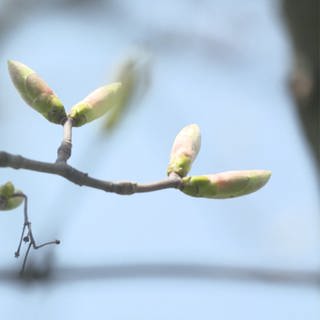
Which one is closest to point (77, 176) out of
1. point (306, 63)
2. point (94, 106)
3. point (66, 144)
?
point (66, 144)

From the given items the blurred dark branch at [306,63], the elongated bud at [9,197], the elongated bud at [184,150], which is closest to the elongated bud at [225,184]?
the elongated bud at [184,150]

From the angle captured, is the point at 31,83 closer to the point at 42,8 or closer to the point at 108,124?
the point at 108,124

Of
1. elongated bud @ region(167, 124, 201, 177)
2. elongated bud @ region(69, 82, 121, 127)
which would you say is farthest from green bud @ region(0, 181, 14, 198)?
elongated bud @ region(167, 124, 201, 177)

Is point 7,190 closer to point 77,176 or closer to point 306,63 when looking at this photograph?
point 77,176

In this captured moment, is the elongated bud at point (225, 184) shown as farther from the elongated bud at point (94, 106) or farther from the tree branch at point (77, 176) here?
the elongated bud at point (94, 106)

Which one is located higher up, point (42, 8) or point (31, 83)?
point (42, 8)

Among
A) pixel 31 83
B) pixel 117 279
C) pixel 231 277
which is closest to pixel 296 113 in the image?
pixel 231 277

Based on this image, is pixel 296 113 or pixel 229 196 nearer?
pixel 229 196

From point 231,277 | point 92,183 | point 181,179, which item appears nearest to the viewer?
point 92,183
